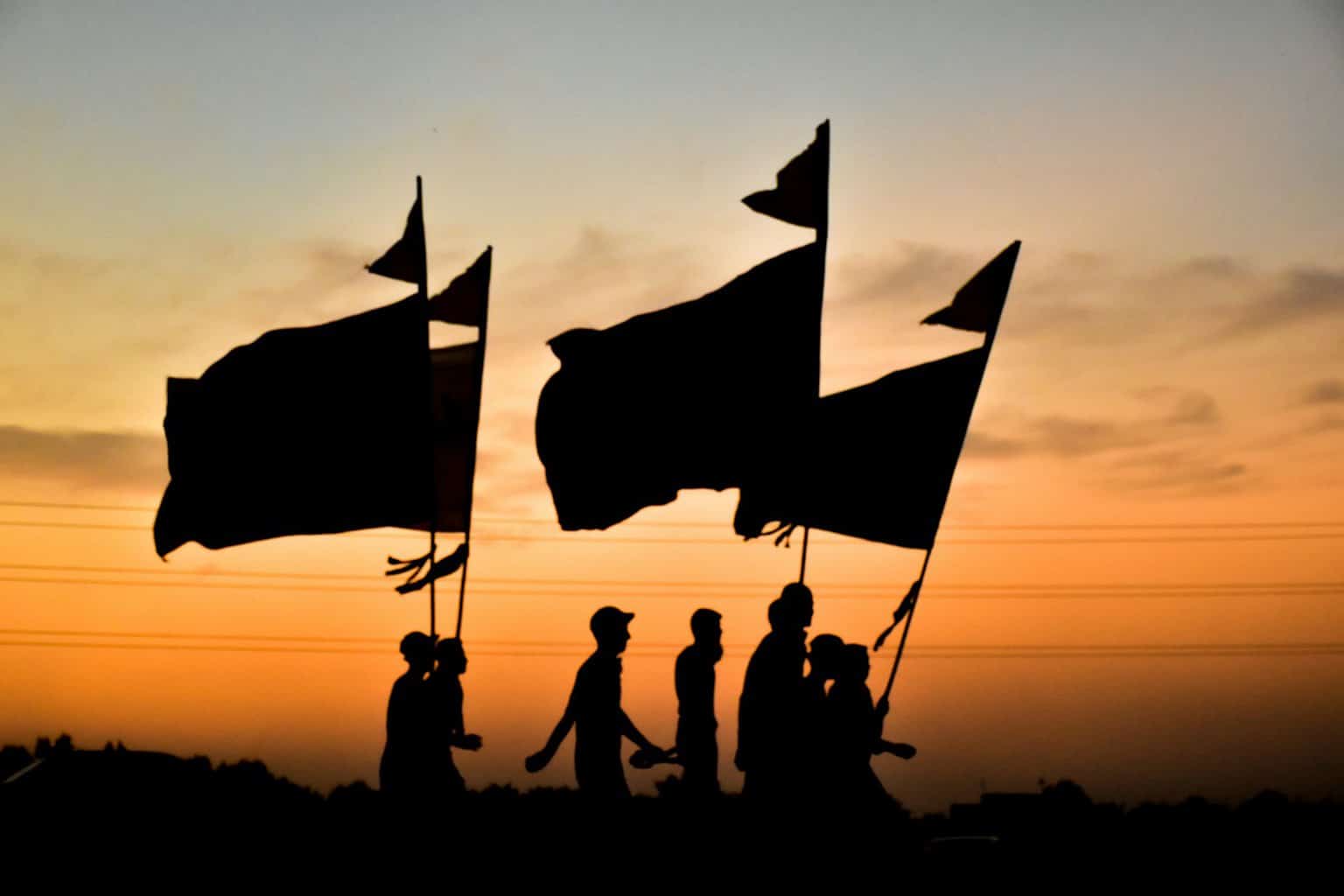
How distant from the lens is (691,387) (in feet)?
58.3

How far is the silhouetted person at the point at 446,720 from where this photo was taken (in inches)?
591

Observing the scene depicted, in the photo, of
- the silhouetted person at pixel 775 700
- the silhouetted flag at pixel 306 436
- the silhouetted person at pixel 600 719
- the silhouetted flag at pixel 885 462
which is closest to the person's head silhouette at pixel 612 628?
the silhouetted person at pixel 600 719

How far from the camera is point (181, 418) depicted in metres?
18.1

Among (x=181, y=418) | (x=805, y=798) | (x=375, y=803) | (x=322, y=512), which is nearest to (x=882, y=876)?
(x=805, y=798)

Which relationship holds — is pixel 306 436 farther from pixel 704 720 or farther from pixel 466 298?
pixel 704 720

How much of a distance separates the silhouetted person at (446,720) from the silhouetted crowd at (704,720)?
1 cm

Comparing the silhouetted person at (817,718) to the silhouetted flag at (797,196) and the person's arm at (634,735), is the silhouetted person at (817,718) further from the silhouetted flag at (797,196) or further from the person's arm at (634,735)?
the silhouetted flag at (797,196)

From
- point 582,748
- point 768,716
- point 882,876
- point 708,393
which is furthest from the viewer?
point 708,393

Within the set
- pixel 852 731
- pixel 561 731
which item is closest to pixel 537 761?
pixel 561 731

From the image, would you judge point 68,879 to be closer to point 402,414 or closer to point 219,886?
point 219,886

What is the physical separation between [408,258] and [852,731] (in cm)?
788

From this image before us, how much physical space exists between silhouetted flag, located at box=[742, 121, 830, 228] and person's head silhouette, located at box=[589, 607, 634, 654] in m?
5.00

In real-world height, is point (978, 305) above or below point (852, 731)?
above

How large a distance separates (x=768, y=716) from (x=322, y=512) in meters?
6.14
